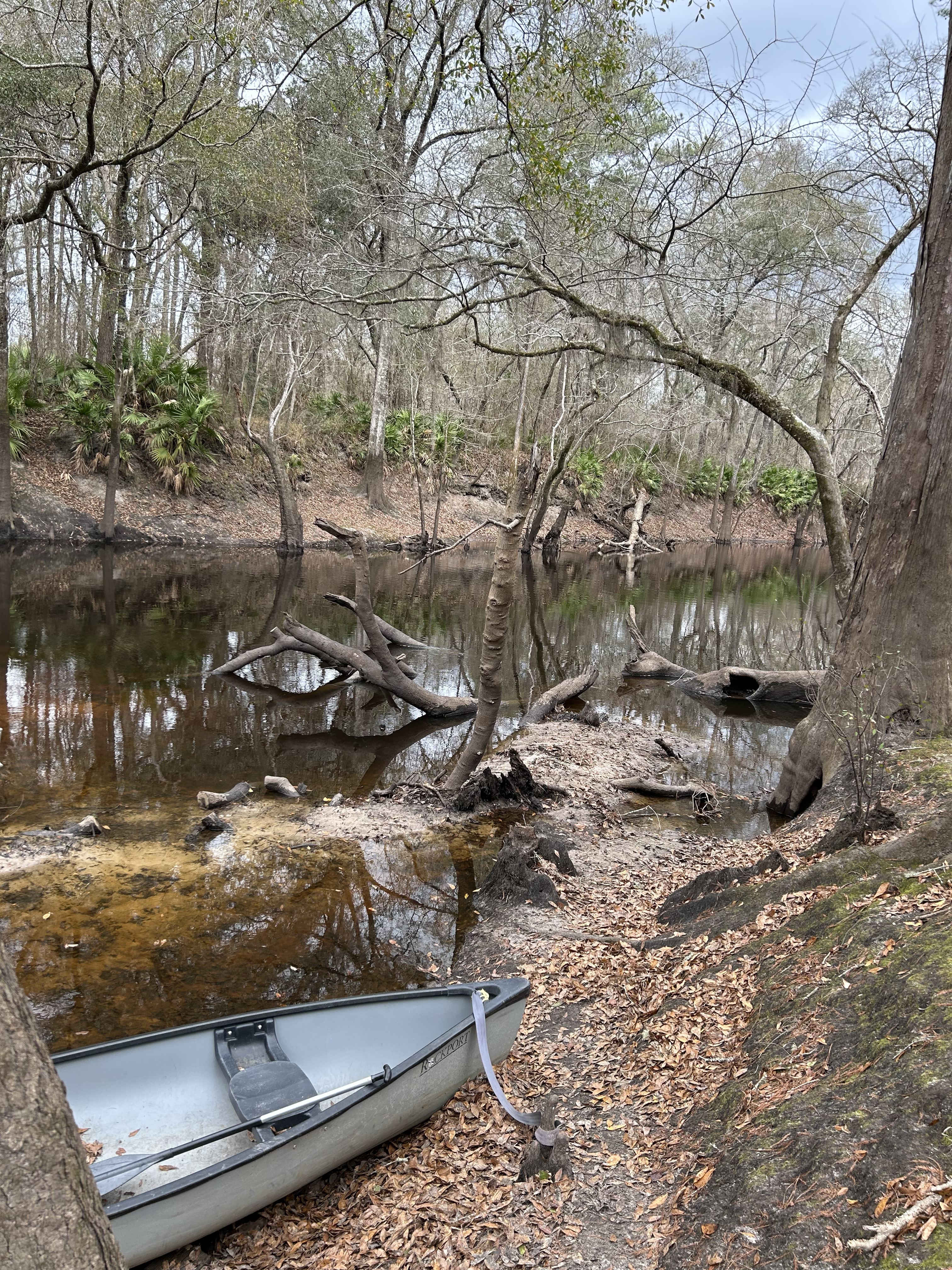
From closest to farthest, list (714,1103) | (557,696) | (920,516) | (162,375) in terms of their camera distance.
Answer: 1. (714,1103)
2. (920,516)
3. (557,696)
4. (162,375)

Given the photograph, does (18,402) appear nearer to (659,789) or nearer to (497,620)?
(497,620)

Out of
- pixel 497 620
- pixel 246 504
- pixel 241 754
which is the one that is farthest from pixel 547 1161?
pixel 246 504

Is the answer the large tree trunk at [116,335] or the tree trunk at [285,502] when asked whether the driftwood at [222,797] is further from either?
the tree trunk at [285,502]

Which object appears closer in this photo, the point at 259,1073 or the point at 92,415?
the point at 259,1073

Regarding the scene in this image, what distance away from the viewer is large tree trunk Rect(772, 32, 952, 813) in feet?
22.5

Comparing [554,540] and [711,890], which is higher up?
[554,540]

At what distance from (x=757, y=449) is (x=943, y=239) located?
144 ft

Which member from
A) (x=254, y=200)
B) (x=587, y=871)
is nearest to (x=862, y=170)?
(x=587, y=871)

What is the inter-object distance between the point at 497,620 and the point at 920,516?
12.6ft

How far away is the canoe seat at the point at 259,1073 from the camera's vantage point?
372 cm

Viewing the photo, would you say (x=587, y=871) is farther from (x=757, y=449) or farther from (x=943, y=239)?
(x=757, y=449)

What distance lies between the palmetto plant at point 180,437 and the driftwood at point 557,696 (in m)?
18.2

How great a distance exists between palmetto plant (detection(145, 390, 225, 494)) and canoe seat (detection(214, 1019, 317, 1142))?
2468cm

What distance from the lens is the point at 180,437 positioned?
26.4 metres
